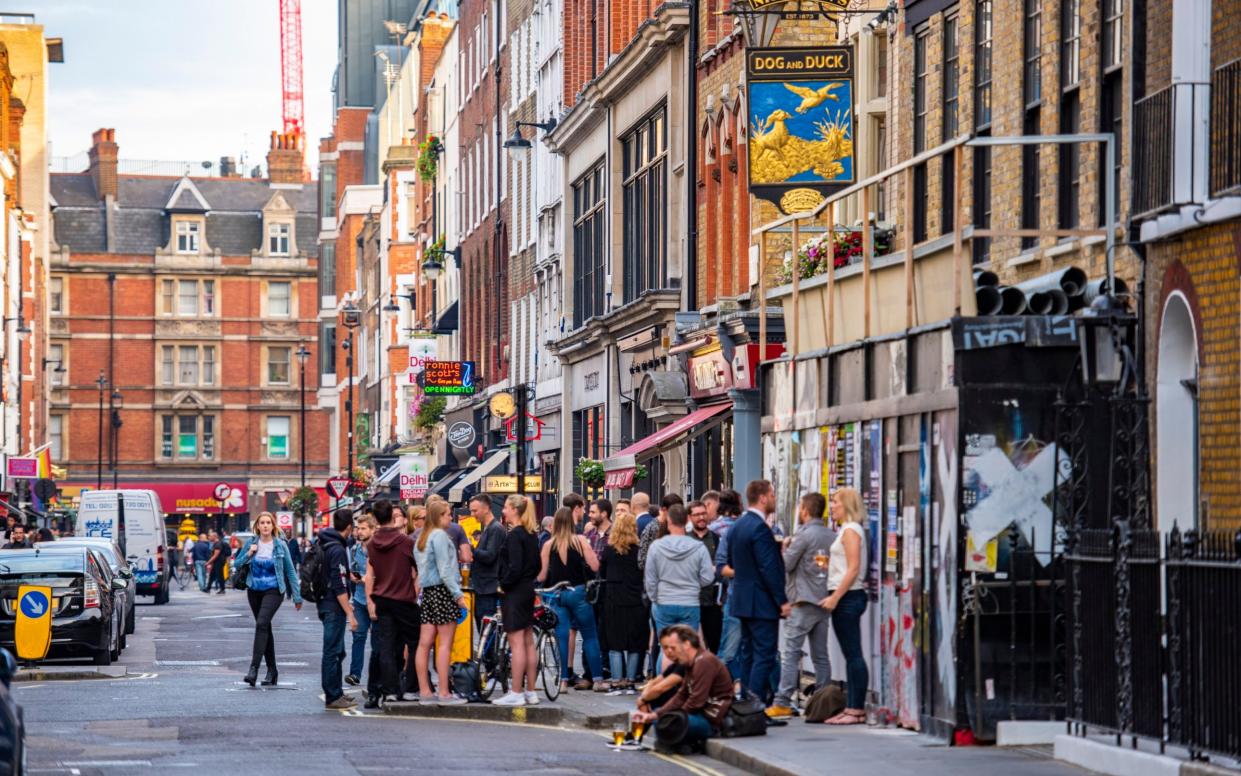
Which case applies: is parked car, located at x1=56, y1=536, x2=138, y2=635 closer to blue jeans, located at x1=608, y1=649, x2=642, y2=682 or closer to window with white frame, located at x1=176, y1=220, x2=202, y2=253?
blue jeans, located at x1=608, y1=649, x2=642, y2=682

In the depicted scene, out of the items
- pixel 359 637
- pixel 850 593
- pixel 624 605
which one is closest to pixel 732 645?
pixel 850 593

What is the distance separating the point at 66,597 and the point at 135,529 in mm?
26811

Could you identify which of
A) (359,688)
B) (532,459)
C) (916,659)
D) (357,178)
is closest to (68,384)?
(357,178)

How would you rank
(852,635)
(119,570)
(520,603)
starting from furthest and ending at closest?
(119,570)
(520,603)
(852,635)

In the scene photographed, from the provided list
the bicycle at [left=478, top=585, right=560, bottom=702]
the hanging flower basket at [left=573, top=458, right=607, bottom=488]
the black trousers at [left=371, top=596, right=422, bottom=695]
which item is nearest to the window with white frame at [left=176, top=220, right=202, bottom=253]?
the hanging flower basket at [left=573, top=458, right=607, bottom=488]

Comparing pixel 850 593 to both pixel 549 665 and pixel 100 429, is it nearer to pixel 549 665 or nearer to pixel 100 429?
pixel 549 665

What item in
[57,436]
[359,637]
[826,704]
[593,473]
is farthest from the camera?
[57,436]

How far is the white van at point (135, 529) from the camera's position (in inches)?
2072

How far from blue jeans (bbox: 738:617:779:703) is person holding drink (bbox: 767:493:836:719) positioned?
0.42 feet

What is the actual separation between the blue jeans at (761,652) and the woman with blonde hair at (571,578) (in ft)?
12.2

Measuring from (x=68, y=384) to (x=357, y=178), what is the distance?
59.0 ft

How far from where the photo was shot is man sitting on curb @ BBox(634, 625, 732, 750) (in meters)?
16.3

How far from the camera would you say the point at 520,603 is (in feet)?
65.2

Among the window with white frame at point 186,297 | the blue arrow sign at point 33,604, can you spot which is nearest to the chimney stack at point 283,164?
the window with white frame at point 186,297
